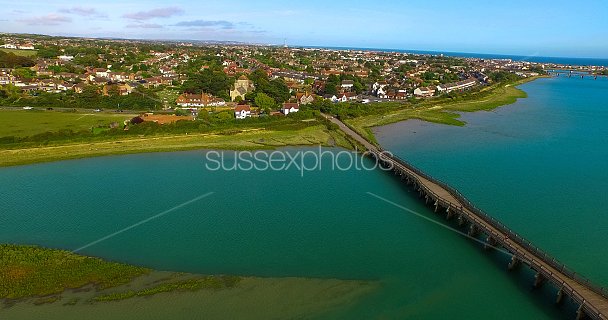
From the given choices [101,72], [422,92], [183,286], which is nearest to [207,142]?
[183,286]

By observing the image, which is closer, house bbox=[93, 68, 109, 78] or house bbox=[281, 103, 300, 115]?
house bbox=[281, 103, 300, 115]

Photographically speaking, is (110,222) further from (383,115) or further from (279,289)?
(383,115)

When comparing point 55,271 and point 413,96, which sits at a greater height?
point 413,96

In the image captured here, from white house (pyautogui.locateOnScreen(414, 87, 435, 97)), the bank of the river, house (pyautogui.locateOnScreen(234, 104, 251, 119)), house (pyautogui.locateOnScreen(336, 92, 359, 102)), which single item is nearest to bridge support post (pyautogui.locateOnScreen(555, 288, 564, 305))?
the bank of the river

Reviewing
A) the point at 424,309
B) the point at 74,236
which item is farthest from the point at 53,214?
the point at 424,309

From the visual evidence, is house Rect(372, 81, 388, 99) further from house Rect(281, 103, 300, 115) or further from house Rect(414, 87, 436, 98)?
house Rect(281, 103, 300, 115)

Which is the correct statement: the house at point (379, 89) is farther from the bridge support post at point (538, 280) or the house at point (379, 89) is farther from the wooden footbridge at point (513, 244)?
the bridge support post at point (538, 280)
